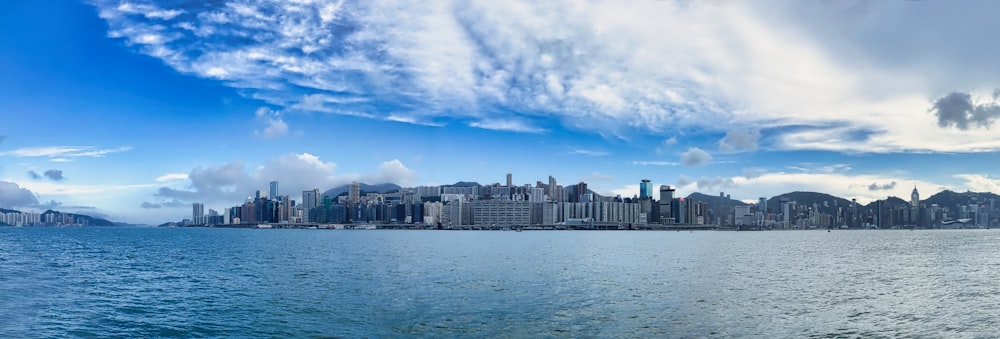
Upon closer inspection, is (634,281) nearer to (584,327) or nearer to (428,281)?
(428,281)

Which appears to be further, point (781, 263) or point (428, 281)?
point (781, 263)

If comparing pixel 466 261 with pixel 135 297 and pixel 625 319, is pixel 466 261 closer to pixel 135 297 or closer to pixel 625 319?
pixel 135 297

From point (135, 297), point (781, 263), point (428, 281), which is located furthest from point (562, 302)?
point (781, 263)

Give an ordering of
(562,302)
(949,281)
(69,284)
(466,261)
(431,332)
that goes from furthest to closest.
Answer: (466,261)
(949,281)
(69,284)
(562,302)
(431,332)

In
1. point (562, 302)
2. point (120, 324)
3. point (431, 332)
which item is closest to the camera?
point (431, 332)

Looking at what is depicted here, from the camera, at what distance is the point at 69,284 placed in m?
56.2

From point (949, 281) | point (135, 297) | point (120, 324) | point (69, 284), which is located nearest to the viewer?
point (120, 324)

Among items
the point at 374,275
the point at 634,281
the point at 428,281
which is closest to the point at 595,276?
the point at 634,281

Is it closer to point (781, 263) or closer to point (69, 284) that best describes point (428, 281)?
point (69, 284)

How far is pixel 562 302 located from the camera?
44562mm

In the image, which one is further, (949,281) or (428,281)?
(949,281)

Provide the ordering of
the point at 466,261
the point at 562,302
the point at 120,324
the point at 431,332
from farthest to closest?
the point at 466,261
the point at 562,302
the point at 120,324
the point at 431,332

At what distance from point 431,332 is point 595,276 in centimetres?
3371

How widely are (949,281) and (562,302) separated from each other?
146 ft
